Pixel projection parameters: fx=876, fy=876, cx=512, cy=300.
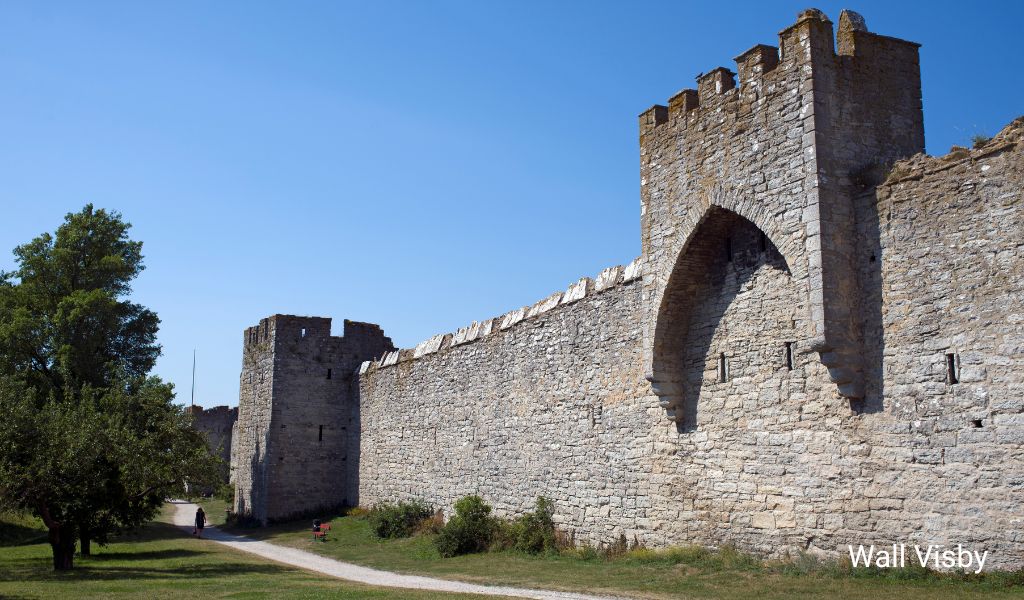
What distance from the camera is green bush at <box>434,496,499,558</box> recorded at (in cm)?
1678

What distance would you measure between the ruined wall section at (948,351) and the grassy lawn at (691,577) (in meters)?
0.54

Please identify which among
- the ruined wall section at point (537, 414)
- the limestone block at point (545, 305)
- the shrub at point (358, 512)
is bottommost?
the shrub at point (358, 512)

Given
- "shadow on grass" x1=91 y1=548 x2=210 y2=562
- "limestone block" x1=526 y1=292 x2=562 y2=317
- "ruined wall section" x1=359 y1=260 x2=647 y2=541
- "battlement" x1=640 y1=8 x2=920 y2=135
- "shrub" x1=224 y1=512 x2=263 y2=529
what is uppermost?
"battlement" x1=640 y1=8 x2=920 y2=135

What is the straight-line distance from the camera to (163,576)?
14.6 metres

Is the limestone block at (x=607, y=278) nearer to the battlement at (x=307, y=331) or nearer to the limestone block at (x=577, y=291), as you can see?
the limestone block at (x=577, y=291)

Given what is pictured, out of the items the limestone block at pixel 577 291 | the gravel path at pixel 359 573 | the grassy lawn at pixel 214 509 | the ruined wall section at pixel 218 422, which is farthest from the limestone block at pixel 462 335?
the ruined wall section at pixel 218 422

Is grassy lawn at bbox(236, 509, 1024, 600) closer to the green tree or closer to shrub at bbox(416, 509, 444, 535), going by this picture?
shrub at bbox(416, 509, 444, 535)

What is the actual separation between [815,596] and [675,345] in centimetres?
496

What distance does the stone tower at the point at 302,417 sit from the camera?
1024 inches

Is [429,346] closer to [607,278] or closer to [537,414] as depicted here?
[537,414]

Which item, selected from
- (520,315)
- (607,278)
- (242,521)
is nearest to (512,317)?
(520,315)

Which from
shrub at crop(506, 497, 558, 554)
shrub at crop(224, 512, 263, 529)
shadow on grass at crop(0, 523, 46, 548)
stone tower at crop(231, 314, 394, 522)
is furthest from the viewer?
shrub at crop(224, 512, 263, 529)

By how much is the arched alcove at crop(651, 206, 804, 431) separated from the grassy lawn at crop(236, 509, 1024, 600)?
231cm

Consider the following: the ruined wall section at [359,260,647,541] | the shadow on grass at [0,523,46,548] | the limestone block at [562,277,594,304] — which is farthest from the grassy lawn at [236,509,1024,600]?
the shadow on grass at [0,523,46,548]
